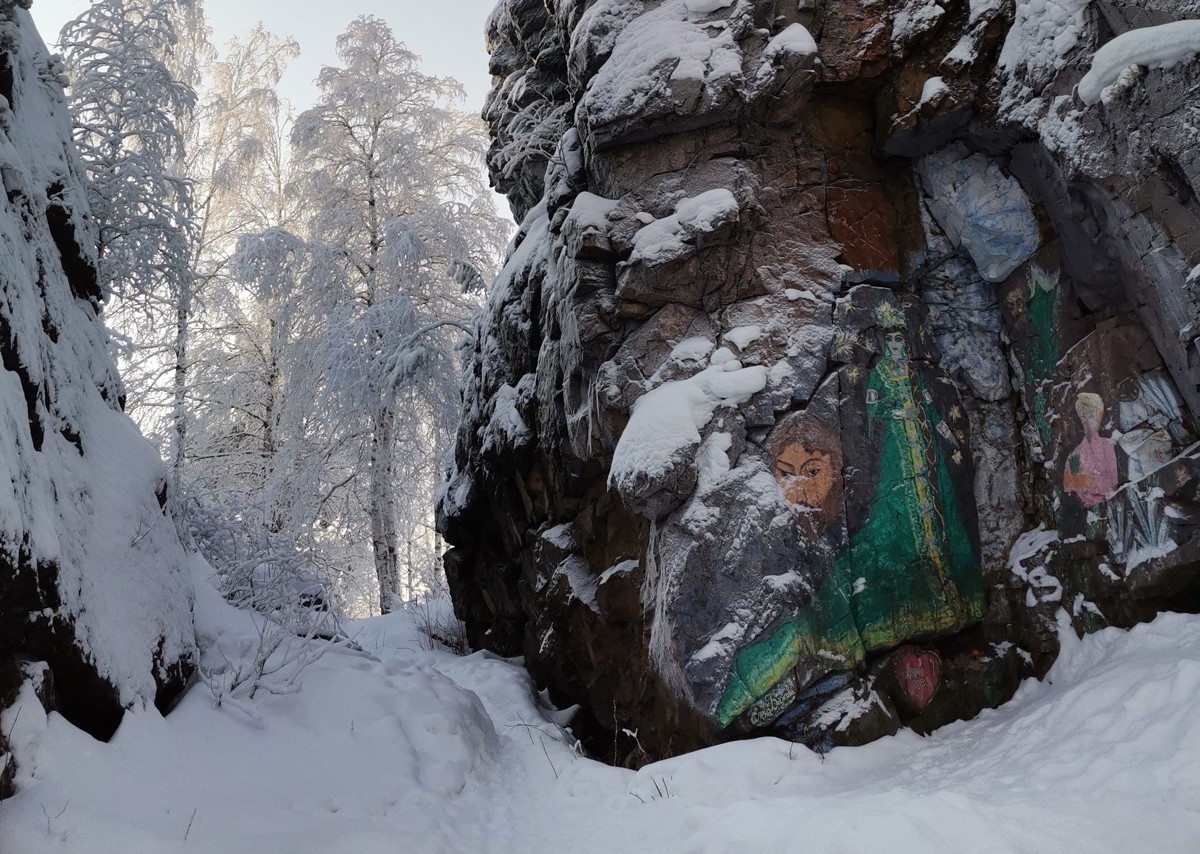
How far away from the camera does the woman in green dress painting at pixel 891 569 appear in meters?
5.19

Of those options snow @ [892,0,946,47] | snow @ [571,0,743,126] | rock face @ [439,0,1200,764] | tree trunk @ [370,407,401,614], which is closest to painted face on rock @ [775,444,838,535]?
rock face @ [439,0,1200,764]

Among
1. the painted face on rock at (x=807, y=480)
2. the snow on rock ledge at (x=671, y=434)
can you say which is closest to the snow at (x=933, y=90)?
the snow on rock ledge at (x=671, y=434)

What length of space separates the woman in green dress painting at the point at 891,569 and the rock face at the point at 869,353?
2 centimetres

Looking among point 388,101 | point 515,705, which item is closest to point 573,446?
point 515,705

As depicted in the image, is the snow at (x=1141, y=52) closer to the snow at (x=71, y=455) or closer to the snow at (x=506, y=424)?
the snow at (x=506, y=424)

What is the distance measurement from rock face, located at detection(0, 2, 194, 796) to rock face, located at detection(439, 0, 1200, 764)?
313cm

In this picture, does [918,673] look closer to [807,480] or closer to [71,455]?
[807,480]

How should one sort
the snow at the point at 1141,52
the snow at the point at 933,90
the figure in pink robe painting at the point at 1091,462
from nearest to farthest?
the snow at the point at 1141,52 < the figure in pink robe painting at the point at 1091,462 < the snow at the point at 933,90

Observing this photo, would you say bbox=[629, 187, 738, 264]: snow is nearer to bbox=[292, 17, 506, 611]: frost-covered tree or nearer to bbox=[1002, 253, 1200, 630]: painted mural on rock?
bbox=[1002, 253, 1200, 630]: painted mural on rock

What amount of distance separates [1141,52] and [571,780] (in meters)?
6.00

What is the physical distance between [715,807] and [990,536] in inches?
118

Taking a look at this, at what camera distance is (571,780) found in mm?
5492

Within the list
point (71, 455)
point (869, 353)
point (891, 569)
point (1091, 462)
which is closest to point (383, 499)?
point (71, 455)

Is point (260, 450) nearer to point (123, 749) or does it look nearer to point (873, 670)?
point (123, 749)
